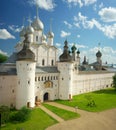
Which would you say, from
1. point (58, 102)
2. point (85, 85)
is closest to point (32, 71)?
point (58, 102)

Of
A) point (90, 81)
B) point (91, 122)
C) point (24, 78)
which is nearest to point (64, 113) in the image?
point (91, 122)

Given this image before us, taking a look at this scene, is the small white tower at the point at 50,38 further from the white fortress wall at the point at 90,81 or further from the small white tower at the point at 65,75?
the white fortress wall at the point at 90,81

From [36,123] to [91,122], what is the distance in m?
7.35

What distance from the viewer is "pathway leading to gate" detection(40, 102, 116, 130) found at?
2395 centimetres

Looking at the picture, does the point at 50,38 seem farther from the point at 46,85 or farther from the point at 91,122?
the point at 91,122

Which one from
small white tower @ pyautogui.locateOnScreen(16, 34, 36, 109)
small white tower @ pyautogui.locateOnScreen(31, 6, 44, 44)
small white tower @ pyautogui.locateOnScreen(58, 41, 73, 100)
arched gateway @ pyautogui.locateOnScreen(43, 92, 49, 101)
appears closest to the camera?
small white tower @ pyautogui.locateOnScreen(16, 34, 36, 109)

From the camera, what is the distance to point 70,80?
1581 inches

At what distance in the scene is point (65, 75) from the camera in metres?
39.8

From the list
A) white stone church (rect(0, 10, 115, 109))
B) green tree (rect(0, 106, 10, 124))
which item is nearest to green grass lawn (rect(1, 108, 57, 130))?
green tree (rect(0, 106, 10, 124))

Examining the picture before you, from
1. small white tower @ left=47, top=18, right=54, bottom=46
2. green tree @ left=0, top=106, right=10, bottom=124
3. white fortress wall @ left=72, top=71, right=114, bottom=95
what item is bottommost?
green tree @ left=0, top=106, right=10, bottom=124

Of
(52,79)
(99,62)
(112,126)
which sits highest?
(99,62)

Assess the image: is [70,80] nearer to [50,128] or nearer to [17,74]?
[17,74]

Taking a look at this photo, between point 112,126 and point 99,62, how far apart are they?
45.0 m

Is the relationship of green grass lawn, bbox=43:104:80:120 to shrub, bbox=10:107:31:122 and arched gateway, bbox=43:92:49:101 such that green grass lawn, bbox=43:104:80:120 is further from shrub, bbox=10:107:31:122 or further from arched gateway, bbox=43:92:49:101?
arched gateway, bbox=43:92:49:101
